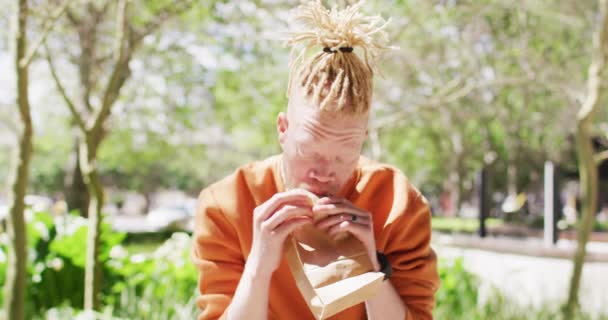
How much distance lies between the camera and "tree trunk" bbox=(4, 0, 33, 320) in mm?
3641

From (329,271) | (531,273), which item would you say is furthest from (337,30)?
(531,273)

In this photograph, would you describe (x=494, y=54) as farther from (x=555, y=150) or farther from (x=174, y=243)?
(x=555, y=150)

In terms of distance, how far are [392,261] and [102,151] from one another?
15733 mm

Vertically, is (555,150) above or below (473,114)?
below

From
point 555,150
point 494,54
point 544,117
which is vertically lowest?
point 555,150

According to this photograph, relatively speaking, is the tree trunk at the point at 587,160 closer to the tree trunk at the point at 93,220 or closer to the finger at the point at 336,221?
the tree trunk at the point at 93,220

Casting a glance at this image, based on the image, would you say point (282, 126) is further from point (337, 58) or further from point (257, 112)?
point (257, 112)

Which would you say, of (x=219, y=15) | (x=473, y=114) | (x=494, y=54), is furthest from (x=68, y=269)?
(x=473, y=114)

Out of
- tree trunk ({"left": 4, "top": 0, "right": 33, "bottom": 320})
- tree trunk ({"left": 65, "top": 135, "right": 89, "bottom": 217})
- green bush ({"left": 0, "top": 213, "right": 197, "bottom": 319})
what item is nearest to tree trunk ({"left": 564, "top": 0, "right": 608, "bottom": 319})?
green bush ({"left": 0, "top": 213, "right": 197, "bottom": 319})

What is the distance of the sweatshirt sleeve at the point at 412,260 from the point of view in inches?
61.9

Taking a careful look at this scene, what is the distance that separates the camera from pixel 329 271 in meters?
1.42

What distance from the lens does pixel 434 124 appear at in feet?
75.8

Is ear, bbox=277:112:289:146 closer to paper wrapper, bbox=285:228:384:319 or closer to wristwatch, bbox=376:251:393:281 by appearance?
paper wrapper, bbox=285:228:384:319

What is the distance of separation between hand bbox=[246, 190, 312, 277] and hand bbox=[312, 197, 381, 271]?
3 cm
